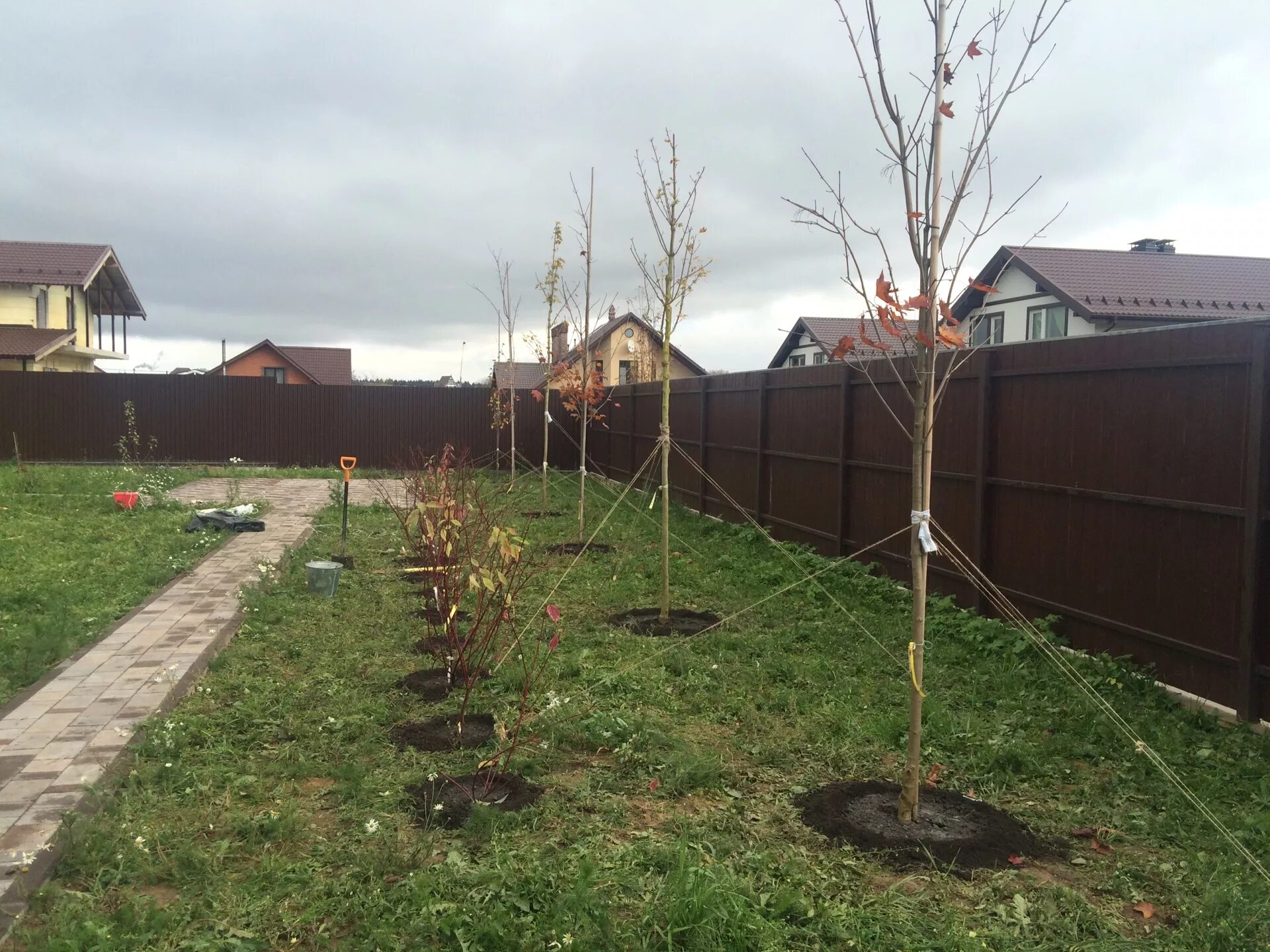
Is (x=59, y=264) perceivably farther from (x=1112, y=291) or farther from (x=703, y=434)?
(x=1112, y=291)

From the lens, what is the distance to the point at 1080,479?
543 cm

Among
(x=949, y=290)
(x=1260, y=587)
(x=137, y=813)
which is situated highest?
(x=949, y=290)

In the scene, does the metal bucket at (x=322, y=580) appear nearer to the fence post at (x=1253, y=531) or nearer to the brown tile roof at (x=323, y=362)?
the fence post at (x=1253, y=531)

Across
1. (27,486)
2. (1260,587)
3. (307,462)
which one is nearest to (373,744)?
(1260,587)

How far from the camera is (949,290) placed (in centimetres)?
334

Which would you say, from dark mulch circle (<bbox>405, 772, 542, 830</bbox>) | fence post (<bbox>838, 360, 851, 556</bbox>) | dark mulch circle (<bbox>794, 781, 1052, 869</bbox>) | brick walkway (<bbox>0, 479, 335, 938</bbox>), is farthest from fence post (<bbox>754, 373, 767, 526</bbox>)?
dark mulch circle (<bbox>405, 772, 542, 830</bbox>)

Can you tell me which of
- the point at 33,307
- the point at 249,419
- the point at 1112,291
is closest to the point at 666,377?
the point at 249,419

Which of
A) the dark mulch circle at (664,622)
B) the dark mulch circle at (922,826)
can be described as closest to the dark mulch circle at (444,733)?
the dark mulch circle at (922,826)

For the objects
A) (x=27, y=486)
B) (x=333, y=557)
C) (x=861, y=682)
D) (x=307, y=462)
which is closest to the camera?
(x=861, y=682)

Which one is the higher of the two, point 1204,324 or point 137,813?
point 1204,324

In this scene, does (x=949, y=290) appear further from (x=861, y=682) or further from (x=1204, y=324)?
(x=861, y=682)

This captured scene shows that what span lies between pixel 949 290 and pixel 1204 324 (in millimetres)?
2051

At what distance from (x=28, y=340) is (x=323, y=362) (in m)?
24.0

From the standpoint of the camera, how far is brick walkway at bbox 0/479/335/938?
127 inches
